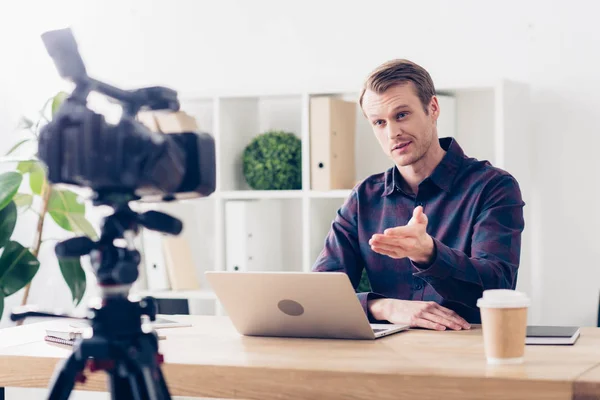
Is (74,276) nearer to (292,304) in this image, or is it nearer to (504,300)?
(292,304)

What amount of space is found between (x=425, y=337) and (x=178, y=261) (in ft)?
6.20

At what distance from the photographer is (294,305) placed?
175 cm

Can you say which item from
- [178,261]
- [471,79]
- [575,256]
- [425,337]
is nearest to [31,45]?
[178,261]

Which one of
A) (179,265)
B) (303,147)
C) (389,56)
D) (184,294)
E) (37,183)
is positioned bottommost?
(184,294)

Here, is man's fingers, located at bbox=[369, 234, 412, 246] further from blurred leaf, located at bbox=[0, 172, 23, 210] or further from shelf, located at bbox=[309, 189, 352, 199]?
blurred leaf, located at bbox=[0, 172, 23, 210]

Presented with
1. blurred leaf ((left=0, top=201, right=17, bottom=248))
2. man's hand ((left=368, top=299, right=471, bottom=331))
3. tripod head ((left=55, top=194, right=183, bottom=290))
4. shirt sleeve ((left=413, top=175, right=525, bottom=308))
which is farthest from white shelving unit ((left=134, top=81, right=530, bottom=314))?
tripod head ((left=55, top=194, right=183, bottom=290))

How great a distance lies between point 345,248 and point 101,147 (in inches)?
55.9

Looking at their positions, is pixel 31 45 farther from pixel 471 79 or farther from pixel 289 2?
pixel 471 79

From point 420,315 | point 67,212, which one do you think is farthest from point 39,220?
point 420,315

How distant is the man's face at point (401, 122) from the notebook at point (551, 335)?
719mm

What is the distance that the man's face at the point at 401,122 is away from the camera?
241 cm

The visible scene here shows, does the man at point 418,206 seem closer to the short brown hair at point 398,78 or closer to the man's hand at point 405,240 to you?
the short brown hair at point 398,78

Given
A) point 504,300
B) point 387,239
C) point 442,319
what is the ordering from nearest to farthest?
1. point 504,300
2. point 387,239
3. point 442,319

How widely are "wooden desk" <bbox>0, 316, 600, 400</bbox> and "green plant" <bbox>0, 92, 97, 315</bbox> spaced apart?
5.18ft
